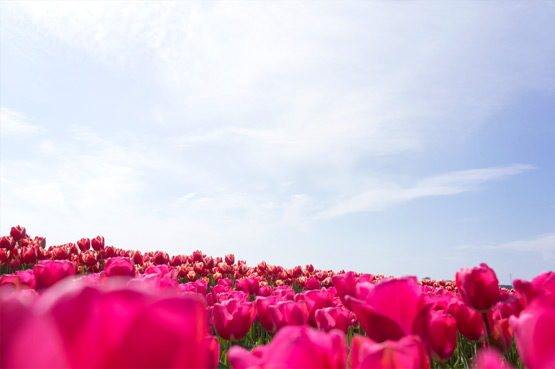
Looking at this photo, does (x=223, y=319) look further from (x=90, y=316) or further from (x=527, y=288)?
(x=90, y=316)

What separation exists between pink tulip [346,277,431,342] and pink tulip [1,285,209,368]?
92cm

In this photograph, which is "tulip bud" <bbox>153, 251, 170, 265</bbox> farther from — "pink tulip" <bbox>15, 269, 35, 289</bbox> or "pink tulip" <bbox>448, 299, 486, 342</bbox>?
"pink tulip" <bbox>448, 299, 486, 342</bbox>

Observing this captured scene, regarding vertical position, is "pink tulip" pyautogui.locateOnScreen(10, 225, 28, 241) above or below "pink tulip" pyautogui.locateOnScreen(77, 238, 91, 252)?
above

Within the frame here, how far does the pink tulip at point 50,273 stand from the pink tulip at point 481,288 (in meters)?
2.58

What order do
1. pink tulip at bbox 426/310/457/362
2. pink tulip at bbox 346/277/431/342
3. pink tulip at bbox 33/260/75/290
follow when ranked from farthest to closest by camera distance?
1. pink tulip at bbox 33/260/75/290
2. pink tulip at bbox 426/310/457/362
3. pink tulip at bbox 346/277/431/342

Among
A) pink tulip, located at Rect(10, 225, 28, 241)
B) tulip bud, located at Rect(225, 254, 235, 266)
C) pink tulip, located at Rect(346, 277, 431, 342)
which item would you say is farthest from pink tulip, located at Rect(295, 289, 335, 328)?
pink tulip, located at Rect(10, 225, 28, 241)

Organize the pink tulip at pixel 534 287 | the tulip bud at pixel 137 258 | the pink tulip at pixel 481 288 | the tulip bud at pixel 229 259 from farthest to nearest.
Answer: the tulip bud at pixel 229 259 → the tulip bud at pixel 137 258 → the pink tulip at pixel 481 288 → the pink tulip at pixel 534 287

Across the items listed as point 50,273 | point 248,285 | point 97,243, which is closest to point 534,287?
point 50,273

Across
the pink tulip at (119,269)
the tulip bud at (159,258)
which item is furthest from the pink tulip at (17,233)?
the pink tulip at (119,269)

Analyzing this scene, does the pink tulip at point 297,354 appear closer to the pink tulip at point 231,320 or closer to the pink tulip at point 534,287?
the pink tulip at point 534,287

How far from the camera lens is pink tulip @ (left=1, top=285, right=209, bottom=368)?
67 centimetres

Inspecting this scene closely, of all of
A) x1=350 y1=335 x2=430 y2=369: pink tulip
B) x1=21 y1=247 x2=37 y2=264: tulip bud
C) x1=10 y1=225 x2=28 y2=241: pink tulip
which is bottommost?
x1=350 y1=335 x2=430 y2=369: pink tulip

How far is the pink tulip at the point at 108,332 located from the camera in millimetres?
670

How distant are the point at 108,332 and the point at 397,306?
1.14 metres
